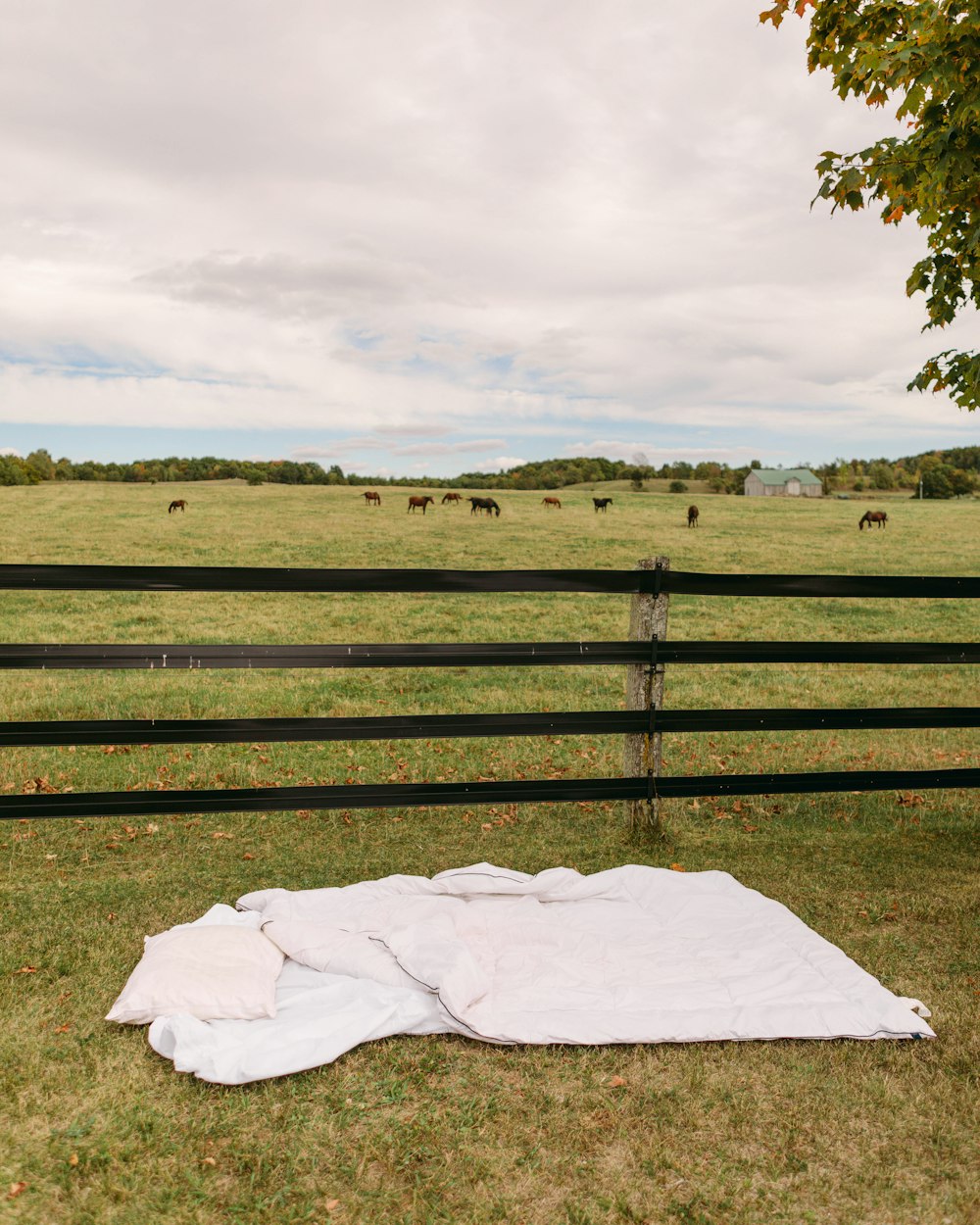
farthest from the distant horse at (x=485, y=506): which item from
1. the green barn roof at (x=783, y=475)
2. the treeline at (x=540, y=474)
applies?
the green barn roof at (x=783, y=475)

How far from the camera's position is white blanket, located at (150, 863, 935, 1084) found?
405 centimetres

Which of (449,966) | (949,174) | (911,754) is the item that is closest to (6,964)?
(449,966)

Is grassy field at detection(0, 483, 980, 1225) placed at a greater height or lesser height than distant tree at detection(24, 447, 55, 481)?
lesser

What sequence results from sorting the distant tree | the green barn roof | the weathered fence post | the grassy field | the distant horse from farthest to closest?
the green barn roof → the distant tree → the distant horse → the weathered fence post → the grassy field

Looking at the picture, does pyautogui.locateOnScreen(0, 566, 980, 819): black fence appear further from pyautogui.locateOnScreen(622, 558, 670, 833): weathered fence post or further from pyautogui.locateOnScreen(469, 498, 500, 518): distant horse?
pyautogui.locateOnScreen(469, 498, 500, 518): distant horse

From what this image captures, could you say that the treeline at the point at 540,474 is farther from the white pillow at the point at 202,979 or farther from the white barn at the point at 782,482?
the white pillow at the point at 202,979

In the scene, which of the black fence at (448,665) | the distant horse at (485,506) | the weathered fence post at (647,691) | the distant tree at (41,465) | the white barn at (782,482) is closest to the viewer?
the black fence at (448,665)

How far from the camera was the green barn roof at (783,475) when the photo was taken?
3535 inches

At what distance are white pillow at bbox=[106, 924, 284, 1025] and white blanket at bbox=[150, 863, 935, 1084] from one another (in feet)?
0.30

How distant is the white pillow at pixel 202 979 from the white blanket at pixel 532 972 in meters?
0.09

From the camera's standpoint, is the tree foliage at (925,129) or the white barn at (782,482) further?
the white barn at (782,482)

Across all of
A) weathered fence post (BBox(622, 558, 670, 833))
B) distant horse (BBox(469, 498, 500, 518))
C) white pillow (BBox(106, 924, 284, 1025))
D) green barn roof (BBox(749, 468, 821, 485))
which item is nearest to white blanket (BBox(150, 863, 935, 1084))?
white pillow (BBox(106, 924, 284, 1025))

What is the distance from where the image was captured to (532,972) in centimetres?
459

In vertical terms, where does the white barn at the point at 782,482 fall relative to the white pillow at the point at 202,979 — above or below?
above
